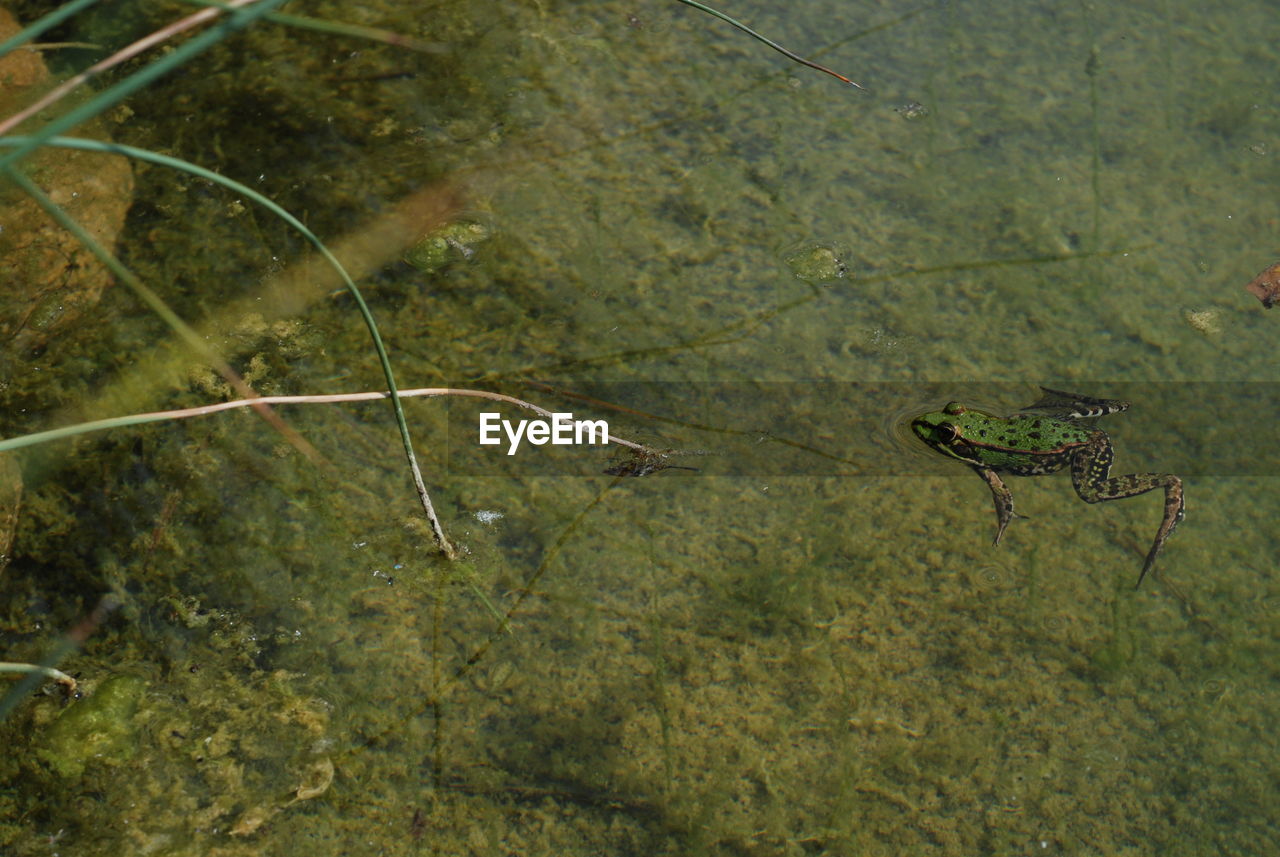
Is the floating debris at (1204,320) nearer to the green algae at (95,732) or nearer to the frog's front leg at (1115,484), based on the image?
the frog's front leg at (1115,484)

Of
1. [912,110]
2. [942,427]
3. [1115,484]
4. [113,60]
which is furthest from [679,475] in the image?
[912,110]

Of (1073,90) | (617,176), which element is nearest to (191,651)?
(617,176)

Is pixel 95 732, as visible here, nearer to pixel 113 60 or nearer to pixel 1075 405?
pixel 113 60

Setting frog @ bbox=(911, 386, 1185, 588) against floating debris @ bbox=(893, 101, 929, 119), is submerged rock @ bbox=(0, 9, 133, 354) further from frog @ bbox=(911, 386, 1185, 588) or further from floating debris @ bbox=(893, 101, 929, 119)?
floating debris @ bbox=(893, 101, 929, 119)

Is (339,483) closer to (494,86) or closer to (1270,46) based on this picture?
(494,86)

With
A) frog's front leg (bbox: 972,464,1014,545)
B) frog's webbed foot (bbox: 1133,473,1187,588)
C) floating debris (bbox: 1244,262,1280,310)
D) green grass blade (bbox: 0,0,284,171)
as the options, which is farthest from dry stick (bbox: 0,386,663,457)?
floating debris (bbox: 1244,262,1280,310)

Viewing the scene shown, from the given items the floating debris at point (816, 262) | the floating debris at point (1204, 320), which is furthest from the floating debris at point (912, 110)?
the floating debris at point (1204, 320)
